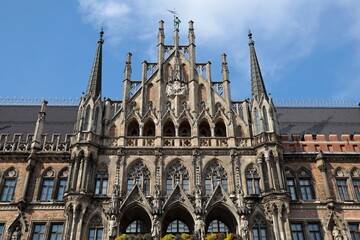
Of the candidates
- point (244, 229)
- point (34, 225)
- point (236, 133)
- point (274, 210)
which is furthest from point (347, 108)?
point (34, 225)

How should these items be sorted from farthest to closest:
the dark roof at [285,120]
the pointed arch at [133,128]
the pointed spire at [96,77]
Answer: the dark roof at [285,120], the pointed spire at [96,77], the pointed arch at [133,128]

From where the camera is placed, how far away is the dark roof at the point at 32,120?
2966cm

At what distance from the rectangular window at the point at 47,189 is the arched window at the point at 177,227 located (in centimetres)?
781

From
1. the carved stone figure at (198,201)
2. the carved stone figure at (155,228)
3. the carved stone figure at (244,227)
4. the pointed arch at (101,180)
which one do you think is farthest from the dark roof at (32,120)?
the carved stone figure at (244,227)

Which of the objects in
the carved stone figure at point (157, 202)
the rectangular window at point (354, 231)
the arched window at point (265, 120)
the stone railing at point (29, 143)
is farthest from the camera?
the stone railing at point (29, 143)

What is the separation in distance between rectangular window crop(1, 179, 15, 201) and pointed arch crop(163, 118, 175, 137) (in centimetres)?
1045

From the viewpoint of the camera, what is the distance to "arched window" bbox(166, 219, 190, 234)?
24281mm

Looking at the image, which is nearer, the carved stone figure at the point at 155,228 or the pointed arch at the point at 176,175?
the carved stone figure at the point at 155,228

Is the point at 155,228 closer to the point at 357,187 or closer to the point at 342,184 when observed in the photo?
the point at 342,184

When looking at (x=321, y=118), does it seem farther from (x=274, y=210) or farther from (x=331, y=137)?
A: (x=274, y=210)

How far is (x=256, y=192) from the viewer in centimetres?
2506

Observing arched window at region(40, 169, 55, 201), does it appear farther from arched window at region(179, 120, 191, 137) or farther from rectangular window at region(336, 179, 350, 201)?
rectangular window at region(336, 179, 350, 201)

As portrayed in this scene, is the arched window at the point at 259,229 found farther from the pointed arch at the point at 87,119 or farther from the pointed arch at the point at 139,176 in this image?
the pointed arch at the point at 87,119

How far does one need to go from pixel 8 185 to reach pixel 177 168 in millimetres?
10976
